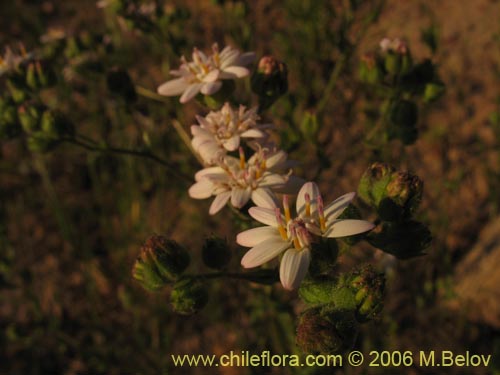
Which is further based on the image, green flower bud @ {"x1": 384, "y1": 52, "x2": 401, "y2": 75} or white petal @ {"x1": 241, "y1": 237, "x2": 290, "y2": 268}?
green flower bud @ {"x1": 384, "y1": 52, "x2": 401, "y2": 75}

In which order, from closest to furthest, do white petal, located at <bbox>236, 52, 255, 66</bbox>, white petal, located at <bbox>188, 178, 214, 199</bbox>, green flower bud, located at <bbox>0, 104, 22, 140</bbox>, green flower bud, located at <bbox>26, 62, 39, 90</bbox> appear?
1. white petal, located at <bbox>188, 178, 214, 199</bbox>
2. white petal, located at <bbox>236, 52, 255, 66</bbox>
3. green flower bud, located at <bbox>0, 104, 22, 140</bbox>
4. green flower bud, located at <bbox>26, 62, 39, 90</bbox>

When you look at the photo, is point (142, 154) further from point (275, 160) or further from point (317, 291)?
point (317, 291)

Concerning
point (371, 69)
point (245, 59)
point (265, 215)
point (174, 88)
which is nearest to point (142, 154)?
point (174, 88)

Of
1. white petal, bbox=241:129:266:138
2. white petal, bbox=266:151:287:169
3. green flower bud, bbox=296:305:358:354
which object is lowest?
green flower bud, bbox=296:305:358:354

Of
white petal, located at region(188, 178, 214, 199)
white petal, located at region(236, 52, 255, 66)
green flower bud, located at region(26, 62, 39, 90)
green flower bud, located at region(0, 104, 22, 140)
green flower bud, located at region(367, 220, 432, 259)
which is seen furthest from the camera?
green flower bud, located at region(26, 62, 39, 90)

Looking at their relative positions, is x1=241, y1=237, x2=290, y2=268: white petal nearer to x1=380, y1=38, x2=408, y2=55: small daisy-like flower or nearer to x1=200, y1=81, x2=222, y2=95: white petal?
x1=200, y1=81, x2=222, y2=95: white petal

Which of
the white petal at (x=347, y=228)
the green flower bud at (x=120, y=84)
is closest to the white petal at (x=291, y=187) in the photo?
the white petal at (x=347, y=228)

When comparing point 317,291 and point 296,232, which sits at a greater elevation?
point 296,232

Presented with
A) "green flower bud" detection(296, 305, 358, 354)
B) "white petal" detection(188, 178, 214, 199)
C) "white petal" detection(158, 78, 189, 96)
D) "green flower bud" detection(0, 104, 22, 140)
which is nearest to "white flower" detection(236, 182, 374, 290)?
"green flower bud" detection(296, 305, 358, 354)

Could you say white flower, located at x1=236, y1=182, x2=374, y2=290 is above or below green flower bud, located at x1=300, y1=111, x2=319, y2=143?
below
